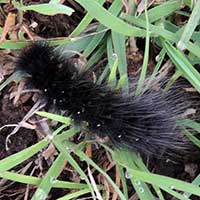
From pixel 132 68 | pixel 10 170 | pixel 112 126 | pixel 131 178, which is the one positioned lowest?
pixel 10 170

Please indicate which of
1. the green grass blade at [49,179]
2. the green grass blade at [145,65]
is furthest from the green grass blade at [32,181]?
the green grass blade at [145,65]

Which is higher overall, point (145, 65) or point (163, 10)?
point (163, 10)

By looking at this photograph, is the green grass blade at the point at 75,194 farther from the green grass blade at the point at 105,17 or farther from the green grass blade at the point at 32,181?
the green grass blade at the point at 105,17

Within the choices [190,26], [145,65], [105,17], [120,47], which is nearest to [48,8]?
[105,17]

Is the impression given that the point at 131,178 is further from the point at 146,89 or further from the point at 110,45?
the point at 110,45

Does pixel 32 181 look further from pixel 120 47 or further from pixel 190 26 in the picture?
pixel 190 26

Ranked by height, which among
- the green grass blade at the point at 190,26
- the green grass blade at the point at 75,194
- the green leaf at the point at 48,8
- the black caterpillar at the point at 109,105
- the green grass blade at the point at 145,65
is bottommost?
the green grass blade at the point at 75,194

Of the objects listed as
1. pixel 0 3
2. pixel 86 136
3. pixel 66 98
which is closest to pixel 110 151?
pixel 86 136

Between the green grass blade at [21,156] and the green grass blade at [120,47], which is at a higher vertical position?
the green grass blade at [120,47]
